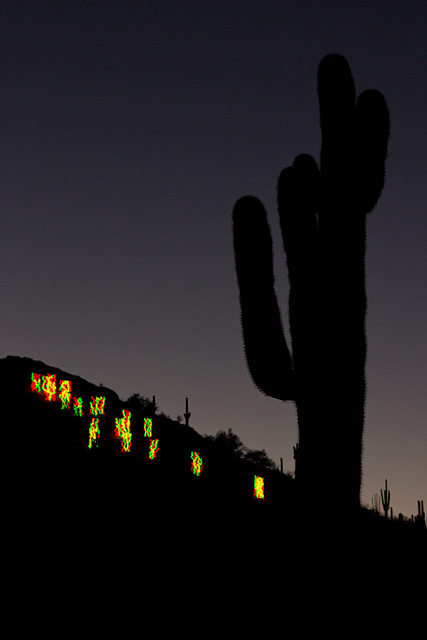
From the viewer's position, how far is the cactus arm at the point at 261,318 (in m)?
8.33

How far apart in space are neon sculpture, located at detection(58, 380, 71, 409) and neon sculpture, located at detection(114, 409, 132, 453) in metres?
1.16

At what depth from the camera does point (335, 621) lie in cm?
732

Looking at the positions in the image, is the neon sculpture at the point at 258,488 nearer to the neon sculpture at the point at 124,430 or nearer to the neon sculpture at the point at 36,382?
the neon sculpture at the point at 124,430

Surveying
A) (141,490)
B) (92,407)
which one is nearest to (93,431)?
(92,407)

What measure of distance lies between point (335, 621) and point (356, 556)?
0.75m

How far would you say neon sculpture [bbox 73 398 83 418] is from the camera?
10734mm

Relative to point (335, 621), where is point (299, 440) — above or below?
above

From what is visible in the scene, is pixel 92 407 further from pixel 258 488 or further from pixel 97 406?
pixel 258 488

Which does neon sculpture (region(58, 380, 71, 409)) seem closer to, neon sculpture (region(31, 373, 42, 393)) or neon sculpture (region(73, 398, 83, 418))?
neon sculpture (region(73, 398, 83, 418))

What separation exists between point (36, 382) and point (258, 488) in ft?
21.1

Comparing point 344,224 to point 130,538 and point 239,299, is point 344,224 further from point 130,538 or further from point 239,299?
point 130,538

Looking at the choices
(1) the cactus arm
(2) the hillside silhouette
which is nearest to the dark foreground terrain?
(2) the hillside silhouette

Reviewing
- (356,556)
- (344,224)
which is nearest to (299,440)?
(356,556)

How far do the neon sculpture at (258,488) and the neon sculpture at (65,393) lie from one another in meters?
5.68
